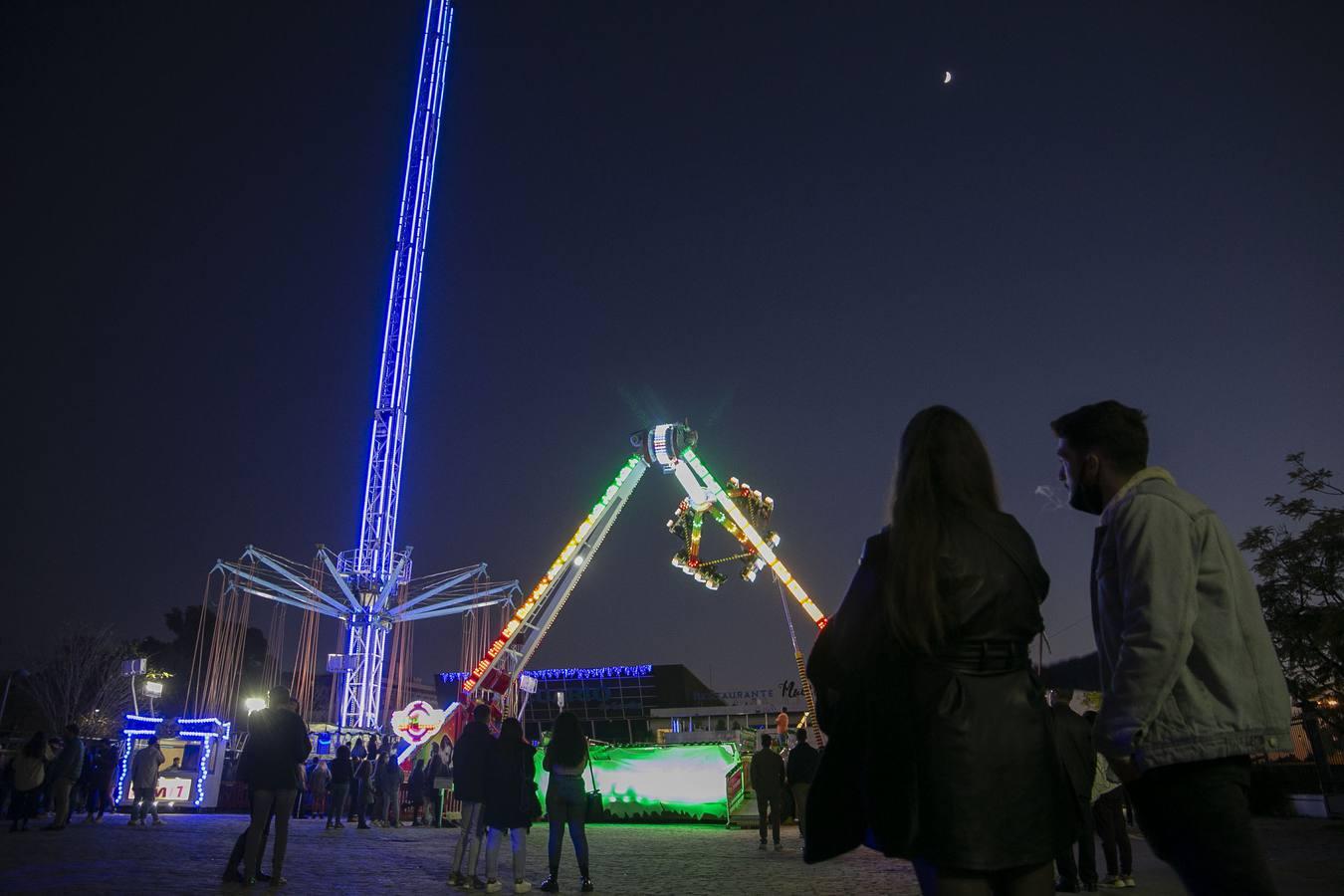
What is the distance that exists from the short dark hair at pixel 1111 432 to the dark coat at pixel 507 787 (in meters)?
7.14

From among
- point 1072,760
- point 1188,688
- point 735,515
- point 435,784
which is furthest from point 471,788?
point 735,515

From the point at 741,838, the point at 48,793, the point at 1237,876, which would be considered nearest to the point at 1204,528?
the point at 1237,876

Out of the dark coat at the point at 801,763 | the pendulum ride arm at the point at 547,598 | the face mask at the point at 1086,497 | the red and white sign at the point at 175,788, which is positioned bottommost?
the red and white sign at the point at 175,788

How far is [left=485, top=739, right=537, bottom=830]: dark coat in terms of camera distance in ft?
28.2

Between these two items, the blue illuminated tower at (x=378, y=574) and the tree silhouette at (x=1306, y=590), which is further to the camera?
the blue illuminated tower at (x=378, y=574)

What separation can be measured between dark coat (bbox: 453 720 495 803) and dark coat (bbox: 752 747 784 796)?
21.9 feet

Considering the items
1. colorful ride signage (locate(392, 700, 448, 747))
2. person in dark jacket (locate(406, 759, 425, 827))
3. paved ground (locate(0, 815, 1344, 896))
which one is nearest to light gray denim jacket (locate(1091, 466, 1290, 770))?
paved ground (locate(0, 815, 1344, 896))

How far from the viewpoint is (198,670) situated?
6316 centimetres

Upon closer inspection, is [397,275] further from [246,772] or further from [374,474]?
[246,772]

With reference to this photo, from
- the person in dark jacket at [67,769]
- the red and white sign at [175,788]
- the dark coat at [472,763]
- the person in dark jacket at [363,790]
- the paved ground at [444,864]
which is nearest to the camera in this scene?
the paved ground at [444,864]

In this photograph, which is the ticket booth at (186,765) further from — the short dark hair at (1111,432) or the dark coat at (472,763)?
the short dark hair at (1111,432)

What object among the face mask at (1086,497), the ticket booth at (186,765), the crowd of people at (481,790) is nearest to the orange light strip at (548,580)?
the ticket booth at (186,765)

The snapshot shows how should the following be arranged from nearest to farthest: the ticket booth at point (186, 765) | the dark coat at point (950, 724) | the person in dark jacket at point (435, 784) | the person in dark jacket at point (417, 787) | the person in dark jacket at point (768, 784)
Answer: the dark coat at point (950, 724), the person in dark jacket at point (768, 784), the person in dark jacket at point (435, 784), the person in dark jacket at point (417, 787), the ticket booth at point (186, 765)

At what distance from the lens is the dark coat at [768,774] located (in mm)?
14445
